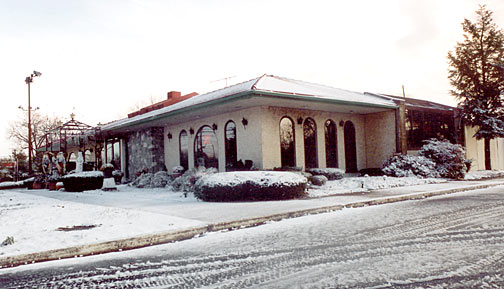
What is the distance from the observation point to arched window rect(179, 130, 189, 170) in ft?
69.2

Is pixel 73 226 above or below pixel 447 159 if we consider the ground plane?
below

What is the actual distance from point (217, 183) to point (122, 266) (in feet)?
21.1

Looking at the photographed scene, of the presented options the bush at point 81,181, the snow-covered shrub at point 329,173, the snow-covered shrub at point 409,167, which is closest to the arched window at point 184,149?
the bush at point 81,181

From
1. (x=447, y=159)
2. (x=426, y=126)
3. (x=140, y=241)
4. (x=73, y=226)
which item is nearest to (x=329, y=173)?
(x=447, y=159)

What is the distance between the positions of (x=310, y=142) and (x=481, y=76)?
15153 millimetres

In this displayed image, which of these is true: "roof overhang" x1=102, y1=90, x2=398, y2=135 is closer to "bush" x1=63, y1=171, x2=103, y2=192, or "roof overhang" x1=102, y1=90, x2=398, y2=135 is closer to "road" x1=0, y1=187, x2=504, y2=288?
"bush" x1=63, y1=171, x2=103, y2=192

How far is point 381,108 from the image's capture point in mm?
19328

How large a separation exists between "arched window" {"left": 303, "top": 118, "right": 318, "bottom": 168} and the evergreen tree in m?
12.4

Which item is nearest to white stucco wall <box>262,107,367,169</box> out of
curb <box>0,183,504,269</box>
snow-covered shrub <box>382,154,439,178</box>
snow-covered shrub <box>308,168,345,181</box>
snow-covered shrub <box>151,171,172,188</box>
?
snow-covered shrub <box>308,168,345,181</box>

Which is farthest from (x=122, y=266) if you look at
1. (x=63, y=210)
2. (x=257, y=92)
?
(x=257, y=92)

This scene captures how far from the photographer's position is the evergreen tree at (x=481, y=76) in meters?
24.3

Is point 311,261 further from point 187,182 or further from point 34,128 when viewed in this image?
point 34,128

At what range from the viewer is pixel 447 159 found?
728 inches

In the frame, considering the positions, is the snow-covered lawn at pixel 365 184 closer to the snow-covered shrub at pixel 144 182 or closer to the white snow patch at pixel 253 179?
the white snow patch at pixel 253 179
